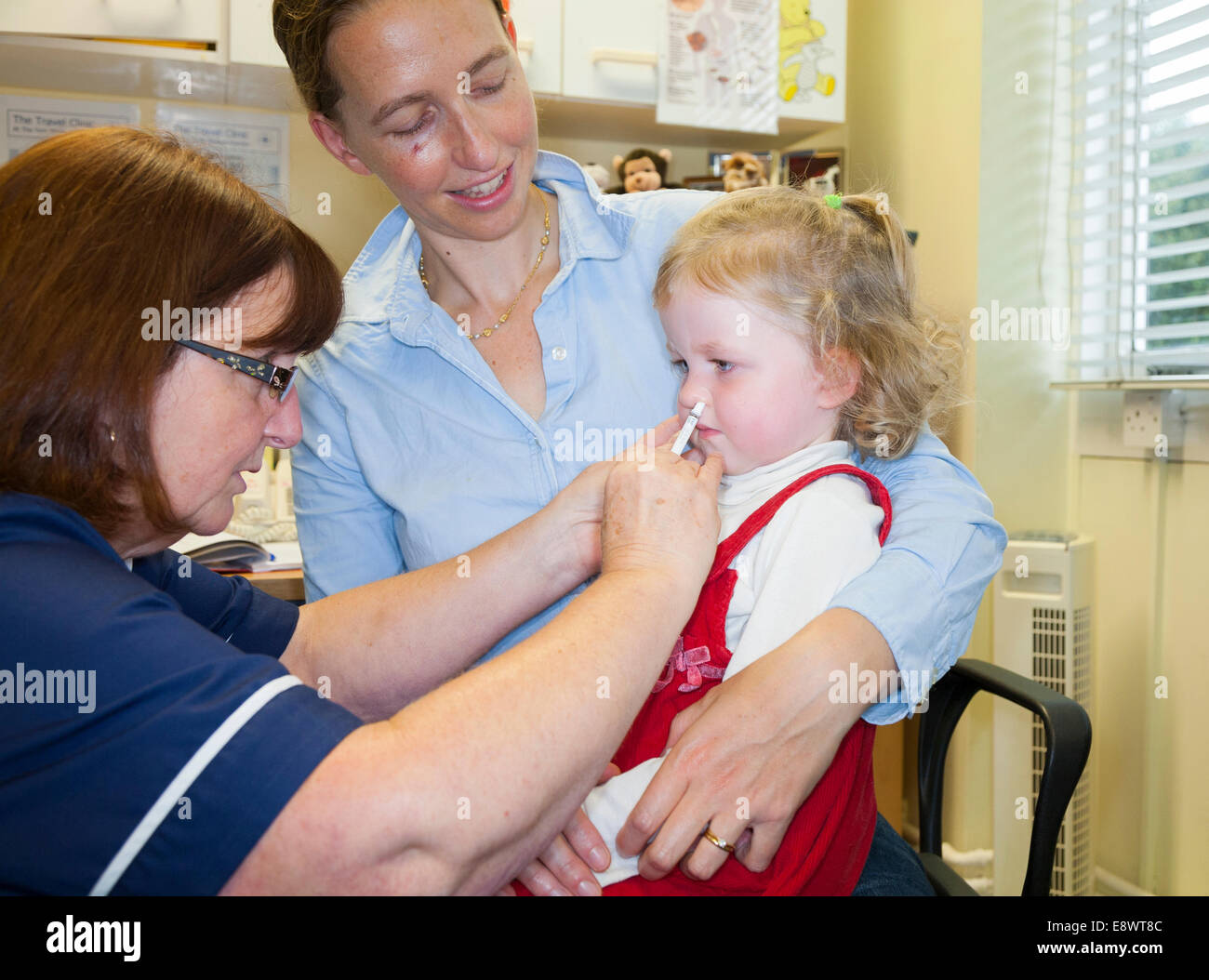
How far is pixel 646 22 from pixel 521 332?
4.73ft

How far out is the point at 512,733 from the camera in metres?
0.67

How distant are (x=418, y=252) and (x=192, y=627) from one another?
34.8 inches

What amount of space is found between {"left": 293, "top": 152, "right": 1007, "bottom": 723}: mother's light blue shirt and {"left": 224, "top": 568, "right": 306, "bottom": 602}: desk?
50 cm

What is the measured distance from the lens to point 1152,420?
1971 mm

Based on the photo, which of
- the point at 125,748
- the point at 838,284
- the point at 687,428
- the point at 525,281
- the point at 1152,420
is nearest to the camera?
the point at 125,748

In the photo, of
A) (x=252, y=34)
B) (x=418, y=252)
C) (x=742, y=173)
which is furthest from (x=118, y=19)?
(x=742, y=173)

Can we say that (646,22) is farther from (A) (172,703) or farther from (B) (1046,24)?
(A) (172,703)

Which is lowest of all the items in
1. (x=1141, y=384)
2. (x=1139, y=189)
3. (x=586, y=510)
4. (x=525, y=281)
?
(x=586, y=510)

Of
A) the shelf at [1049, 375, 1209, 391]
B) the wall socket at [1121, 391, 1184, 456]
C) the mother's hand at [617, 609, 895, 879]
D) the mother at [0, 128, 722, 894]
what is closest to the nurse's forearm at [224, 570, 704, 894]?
the mother at [0, 128, 722, 894]

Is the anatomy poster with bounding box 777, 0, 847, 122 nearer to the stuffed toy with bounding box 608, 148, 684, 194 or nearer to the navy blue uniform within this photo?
the stuffed toy with bounding box 608, 148, 684, 194

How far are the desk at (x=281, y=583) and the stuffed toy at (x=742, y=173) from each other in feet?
4.88

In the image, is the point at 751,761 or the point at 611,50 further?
the point at 611,50

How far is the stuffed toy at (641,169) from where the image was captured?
8.35 feet

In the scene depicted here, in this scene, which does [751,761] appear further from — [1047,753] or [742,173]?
[742,173]
